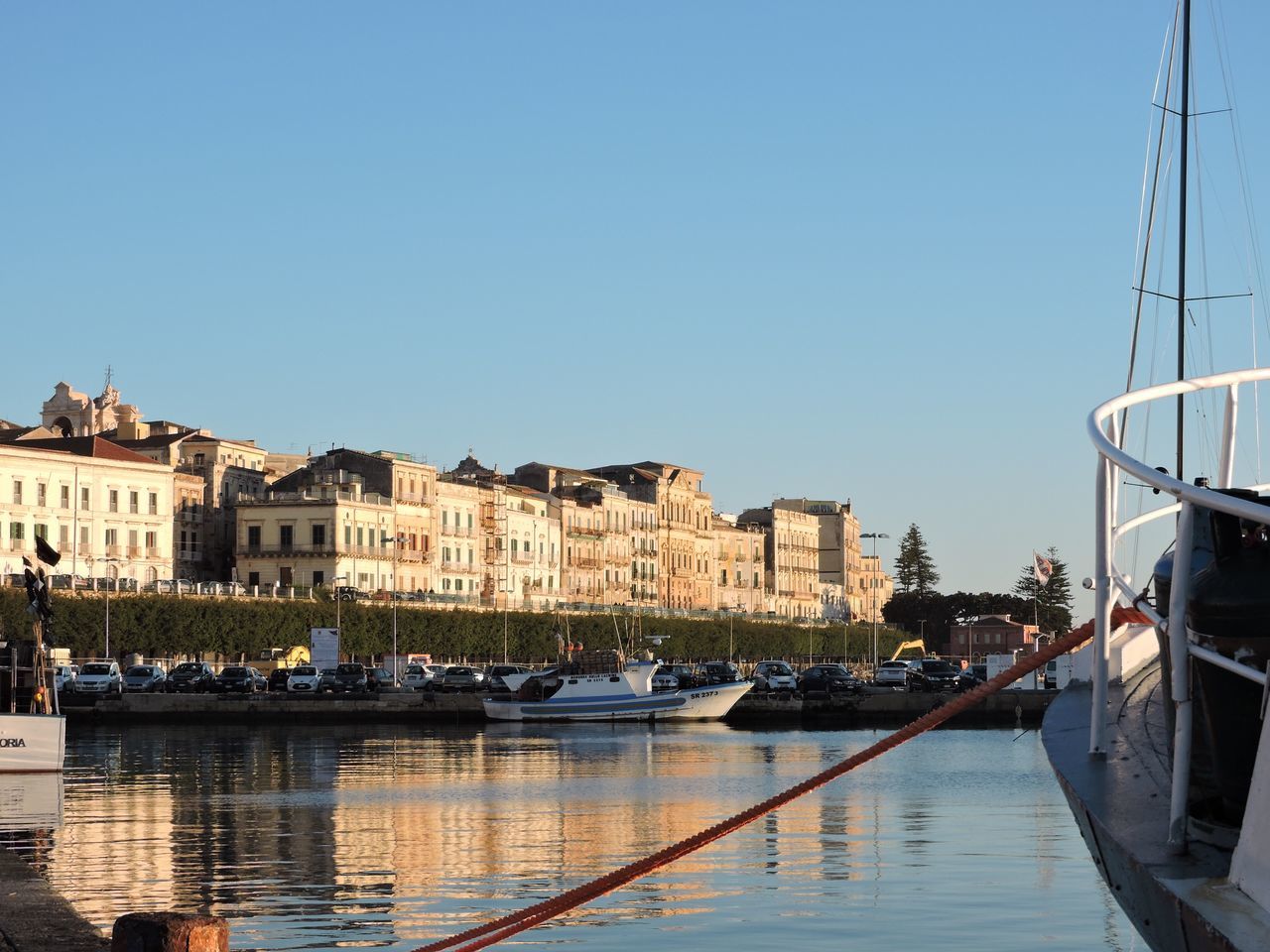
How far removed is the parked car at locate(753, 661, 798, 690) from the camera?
89250 millimetres

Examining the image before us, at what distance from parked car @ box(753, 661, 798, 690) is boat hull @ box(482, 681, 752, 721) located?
8474mm

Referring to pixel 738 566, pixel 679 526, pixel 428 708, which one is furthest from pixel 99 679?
pixel 738 566

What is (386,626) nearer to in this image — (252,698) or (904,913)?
(252,698)

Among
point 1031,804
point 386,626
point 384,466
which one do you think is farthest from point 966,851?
point 384,466

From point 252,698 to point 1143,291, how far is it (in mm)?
57017

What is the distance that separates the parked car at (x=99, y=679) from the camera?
75000 mm

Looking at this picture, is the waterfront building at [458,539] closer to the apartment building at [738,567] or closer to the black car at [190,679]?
the apartment building at [738,567]

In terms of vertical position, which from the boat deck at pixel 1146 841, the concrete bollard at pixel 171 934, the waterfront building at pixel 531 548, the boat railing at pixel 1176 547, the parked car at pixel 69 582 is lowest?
the concrete bollard at pixel 171 934

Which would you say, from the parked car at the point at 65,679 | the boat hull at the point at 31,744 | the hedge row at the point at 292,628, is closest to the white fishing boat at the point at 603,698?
the parked car at the point at 65,679

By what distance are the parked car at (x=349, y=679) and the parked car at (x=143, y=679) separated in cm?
677

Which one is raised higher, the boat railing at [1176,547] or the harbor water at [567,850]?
the boat railing at [1176,547]

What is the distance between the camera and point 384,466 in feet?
408

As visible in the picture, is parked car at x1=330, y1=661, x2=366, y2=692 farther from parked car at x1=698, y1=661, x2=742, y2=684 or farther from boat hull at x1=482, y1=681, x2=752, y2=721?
parked car at x1=698, y1=661, x2=742, y2=684

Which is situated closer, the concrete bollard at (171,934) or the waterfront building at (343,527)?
the concrete bollard at (171,934)
